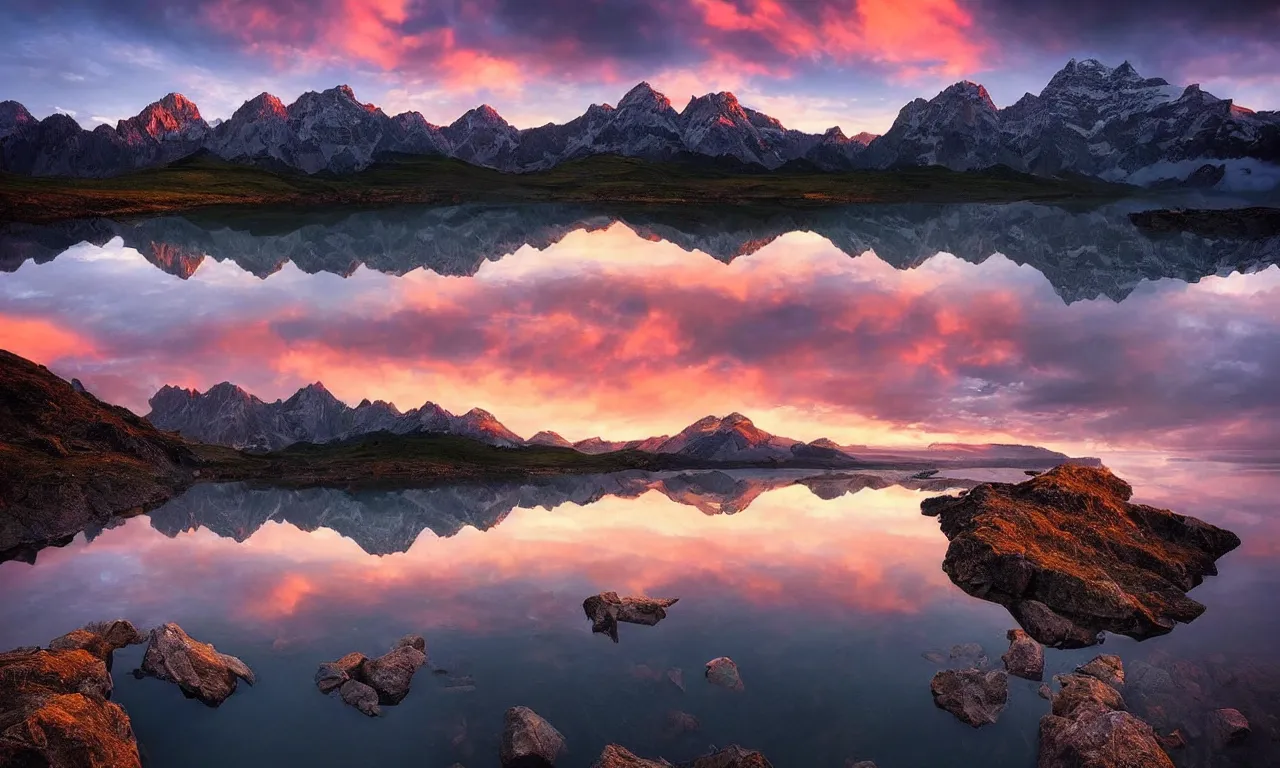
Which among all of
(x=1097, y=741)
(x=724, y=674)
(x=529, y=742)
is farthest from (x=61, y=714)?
(x=1097, y=741)

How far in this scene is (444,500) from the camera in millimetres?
51344

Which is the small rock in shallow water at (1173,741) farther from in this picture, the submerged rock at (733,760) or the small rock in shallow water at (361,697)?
the small rock in shallow water at (361,697)

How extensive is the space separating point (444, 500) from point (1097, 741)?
39.0 meters

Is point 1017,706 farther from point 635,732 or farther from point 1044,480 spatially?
point 1044,480

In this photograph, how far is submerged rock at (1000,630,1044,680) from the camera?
25375mm

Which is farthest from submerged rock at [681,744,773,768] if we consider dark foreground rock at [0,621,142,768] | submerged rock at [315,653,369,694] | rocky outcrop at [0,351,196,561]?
rocky outcrop at [0,351,196,561]

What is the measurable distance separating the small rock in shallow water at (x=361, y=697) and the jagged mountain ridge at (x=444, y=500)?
1279 cm

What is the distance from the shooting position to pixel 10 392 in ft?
188

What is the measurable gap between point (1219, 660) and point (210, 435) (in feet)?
471

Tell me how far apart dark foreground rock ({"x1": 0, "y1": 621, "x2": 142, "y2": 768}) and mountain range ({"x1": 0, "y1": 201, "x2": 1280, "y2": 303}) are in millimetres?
52784

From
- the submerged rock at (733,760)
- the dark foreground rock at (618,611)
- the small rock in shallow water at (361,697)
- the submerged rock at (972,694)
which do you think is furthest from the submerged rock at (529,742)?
the submerged rock at (972,694)

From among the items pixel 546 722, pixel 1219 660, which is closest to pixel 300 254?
pixel 546 722

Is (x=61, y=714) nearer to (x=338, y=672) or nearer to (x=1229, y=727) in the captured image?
(x=338, y=672)

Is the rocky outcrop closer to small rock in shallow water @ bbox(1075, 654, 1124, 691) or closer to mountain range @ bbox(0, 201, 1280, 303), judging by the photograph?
mountain range @ bbox(0, 201, 1280, 303)
